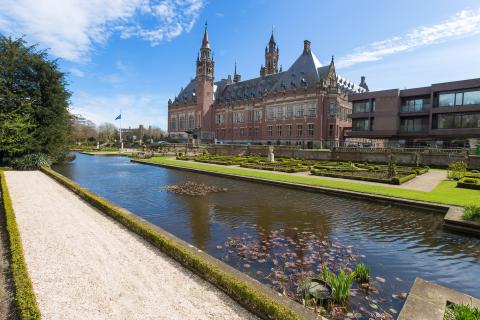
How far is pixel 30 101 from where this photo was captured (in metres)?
29.9

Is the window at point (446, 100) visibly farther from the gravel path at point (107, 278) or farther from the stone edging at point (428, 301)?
the gravel path at point (107, 278)

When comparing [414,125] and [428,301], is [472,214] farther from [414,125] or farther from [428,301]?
[414,125]

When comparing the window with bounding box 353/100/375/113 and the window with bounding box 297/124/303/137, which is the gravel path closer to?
the window with bounding box 353/100/375/113

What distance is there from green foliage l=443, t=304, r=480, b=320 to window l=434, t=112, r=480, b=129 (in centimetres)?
4680

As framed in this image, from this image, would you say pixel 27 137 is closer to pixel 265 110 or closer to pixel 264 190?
pixel 264 190

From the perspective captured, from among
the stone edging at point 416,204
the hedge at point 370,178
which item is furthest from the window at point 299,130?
the stone edging at point 416,204

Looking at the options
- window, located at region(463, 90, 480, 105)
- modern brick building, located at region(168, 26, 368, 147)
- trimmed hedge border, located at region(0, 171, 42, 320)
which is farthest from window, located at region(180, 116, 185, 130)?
trimmed hedge border, located at region(0, 171, 42, 320)

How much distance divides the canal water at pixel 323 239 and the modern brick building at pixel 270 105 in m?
46.7

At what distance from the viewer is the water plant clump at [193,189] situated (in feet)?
59.0

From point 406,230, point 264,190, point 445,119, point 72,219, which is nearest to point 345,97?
point 445,119

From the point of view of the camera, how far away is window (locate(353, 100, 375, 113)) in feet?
169

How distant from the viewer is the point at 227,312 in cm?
500

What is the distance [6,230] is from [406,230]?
48.8 feet

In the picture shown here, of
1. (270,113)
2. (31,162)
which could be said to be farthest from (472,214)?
(270,113)
